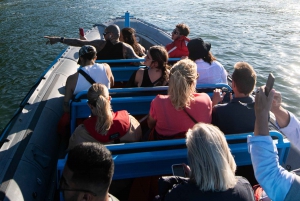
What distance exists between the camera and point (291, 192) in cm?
184

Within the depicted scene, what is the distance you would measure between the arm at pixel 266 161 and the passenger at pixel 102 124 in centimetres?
130

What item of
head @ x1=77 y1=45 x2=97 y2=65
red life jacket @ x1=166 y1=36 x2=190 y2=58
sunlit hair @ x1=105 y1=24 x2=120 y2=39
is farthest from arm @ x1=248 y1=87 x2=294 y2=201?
red life jacket @ x1=166 y1=36 x2=190 y2=58

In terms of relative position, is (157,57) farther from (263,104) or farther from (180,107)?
(263,104)

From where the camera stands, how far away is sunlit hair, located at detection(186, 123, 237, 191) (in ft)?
5.77

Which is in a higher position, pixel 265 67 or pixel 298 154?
pixel 298 154

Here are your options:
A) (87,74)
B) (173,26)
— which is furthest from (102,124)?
→ (173,26)

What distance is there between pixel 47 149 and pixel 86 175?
6.97ft

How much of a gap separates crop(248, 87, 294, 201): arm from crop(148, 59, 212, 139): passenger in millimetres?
958

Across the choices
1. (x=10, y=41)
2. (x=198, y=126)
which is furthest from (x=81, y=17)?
(x=198, y=126)

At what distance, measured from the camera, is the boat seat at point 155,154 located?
257 cm

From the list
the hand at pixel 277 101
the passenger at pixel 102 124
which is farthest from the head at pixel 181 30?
the hand at pixel 277 101

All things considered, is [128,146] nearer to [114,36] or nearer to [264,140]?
[264,140]

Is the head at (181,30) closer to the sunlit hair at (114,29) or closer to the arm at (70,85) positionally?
the sunlit hair at (114,29)

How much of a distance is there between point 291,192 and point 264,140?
333 millimetres
